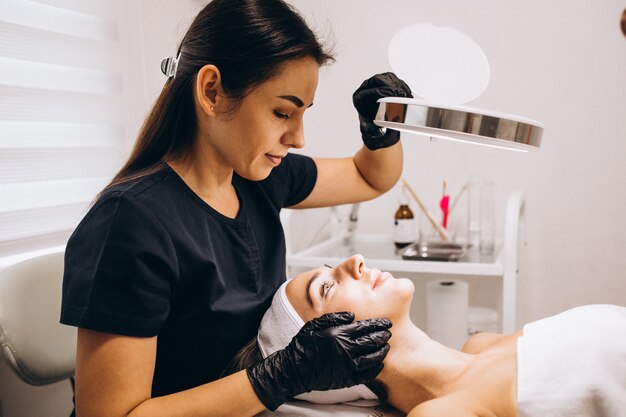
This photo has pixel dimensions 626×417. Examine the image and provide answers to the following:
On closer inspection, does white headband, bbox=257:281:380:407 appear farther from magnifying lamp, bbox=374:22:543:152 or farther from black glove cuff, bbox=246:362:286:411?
magnifying lamp, bbox=374:22:543:152

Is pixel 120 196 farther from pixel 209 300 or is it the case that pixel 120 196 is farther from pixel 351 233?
pixel 351 233

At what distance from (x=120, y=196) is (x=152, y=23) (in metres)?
1.33

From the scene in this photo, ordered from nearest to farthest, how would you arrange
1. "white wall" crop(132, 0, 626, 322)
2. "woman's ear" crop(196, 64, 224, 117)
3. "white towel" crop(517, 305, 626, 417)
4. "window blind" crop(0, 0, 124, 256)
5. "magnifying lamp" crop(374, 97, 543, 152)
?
"magnifying lamp" crop(374, 97, 543, 152) → "white towel" crop(517, 305, 626, 417) → "woman's ear" crop(196, 64, 224, 117) → "window blind" crop(0, 0, 124, 256) → "white wall" crop(132, 0, 626, 322)

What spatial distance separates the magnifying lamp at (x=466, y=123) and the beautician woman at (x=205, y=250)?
1.09 feet

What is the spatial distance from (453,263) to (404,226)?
14.8 inches

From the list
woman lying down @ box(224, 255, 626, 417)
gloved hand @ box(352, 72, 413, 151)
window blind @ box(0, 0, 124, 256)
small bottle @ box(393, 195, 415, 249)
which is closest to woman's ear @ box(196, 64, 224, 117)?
gloved hand @ box(352, 72, 413, 151)

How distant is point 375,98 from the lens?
1.12 meters

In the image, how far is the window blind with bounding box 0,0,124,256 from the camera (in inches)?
58.9

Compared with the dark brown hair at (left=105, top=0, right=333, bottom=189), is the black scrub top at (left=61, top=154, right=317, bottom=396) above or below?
below

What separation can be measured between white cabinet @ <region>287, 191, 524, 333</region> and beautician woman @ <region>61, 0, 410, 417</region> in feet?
2.63

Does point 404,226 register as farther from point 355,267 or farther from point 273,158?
point 273,158

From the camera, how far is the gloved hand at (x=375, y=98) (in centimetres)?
109

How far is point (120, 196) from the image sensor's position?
91cm

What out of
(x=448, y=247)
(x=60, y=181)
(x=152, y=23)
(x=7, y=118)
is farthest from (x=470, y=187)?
(x=7, y=118)
